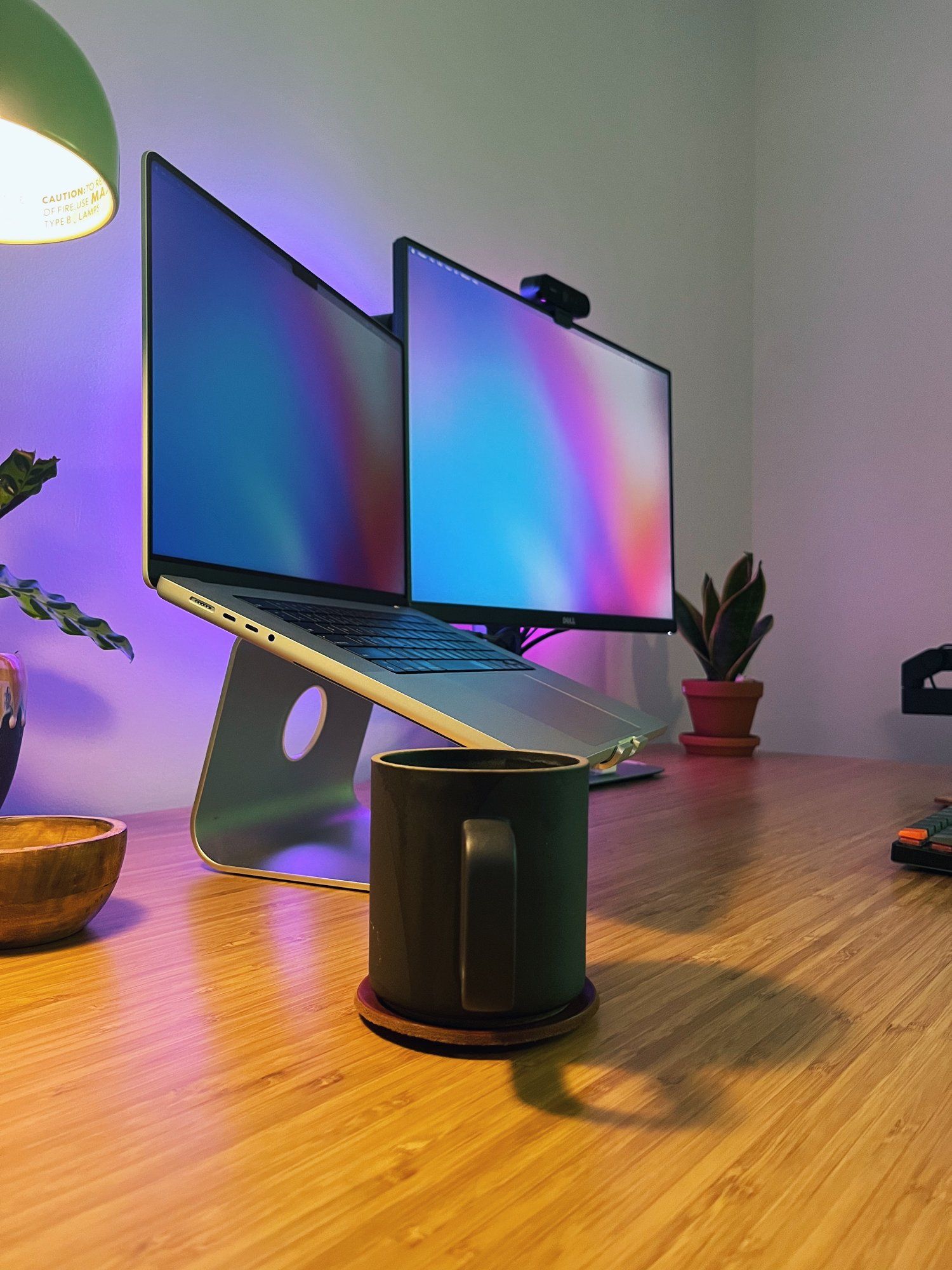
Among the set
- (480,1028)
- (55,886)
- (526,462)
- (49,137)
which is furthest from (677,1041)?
(526,462)

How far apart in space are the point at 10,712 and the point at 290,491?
0.85ft

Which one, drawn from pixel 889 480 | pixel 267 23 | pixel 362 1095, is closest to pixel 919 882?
pixel 362 1095

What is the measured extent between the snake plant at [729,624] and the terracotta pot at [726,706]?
39 millimetres

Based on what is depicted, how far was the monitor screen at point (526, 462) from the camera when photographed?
994 millimetres

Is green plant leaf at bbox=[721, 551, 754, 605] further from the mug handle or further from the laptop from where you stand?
the mug handle

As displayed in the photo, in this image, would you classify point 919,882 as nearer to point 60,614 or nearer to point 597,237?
point 60,614

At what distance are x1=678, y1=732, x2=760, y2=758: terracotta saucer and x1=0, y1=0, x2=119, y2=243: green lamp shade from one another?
1154mm

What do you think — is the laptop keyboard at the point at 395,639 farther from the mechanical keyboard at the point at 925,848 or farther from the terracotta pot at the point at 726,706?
the terracotta pot at the point at 726,706

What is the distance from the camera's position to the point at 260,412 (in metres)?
0.72

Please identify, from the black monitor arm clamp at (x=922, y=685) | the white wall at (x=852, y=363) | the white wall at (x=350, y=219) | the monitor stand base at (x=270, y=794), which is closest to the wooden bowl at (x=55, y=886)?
the monitor stand base at (x=270, y=794)

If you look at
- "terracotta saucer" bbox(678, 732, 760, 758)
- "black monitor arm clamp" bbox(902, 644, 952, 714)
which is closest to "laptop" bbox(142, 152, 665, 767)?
"terracotta saucer" bbox(678, 732, 760, 758)

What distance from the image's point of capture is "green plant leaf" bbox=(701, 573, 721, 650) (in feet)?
5.21

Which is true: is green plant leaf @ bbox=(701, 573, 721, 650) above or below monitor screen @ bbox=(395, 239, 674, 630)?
below

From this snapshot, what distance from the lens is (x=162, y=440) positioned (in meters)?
0.60
